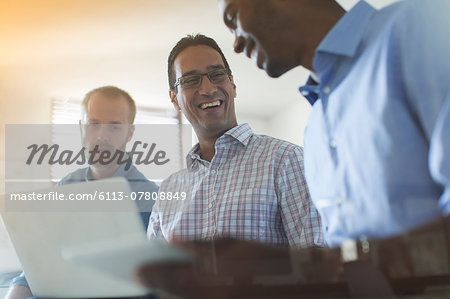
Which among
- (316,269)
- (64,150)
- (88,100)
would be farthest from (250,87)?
(316,269)

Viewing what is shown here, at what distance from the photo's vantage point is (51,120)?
2689 millimetres

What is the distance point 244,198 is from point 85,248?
52 centimetres

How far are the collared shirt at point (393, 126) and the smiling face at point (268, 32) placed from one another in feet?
0.28

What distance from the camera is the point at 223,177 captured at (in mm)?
862

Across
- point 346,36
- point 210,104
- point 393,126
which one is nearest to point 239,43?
point 346,36

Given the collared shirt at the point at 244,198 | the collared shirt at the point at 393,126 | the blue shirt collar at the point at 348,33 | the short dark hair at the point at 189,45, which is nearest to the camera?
the collared shirt at the point at 393,126

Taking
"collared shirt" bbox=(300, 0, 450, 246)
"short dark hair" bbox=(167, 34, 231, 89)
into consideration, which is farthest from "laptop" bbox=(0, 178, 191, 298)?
"short dark hair" bbox=(167, 34, 231, 89)

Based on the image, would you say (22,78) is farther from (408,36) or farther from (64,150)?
(408,36)

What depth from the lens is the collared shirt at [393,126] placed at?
1.27 feet

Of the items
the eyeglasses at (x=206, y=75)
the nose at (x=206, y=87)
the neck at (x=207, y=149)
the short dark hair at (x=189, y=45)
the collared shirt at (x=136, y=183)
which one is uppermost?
the short dark hair at (x=189, y=45)

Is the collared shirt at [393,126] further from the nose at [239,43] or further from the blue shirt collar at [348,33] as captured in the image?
the nose at [239,43]

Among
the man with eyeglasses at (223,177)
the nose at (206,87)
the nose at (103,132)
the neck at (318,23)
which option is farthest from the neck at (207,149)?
the neck at (318,23)

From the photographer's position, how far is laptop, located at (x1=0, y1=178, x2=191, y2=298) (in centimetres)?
29

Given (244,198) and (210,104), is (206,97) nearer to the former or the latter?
(210,104)
